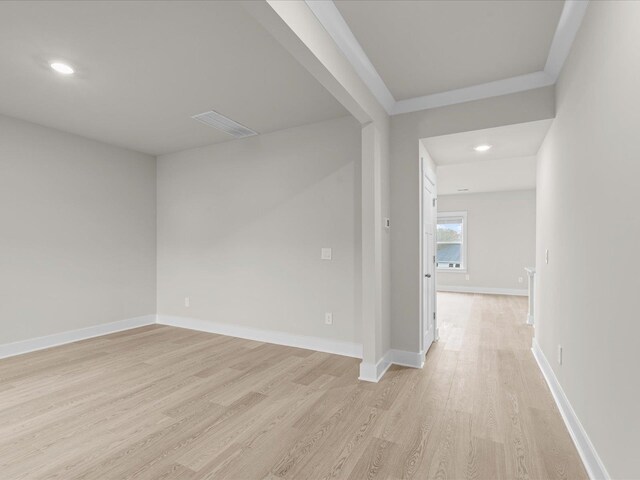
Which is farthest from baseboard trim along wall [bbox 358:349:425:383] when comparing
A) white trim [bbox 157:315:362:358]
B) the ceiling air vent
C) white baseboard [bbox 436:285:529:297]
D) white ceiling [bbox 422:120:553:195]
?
white baseboard [bbox 436:285:529:297]

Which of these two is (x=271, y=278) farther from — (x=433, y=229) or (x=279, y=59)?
(x=279, y=59)

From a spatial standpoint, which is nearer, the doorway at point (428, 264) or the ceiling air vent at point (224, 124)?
the doorway at point (428, 264)

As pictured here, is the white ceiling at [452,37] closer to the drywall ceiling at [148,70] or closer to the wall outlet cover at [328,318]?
the drywall ceiling at [148,70]

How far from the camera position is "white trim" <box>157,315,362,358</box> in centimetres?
358

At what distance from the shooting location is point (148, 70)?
2684 millimetres

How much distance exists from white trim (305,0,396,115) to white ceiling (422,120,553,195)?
2.38ft

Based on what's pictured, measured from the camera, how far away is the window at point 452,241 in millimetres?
8461

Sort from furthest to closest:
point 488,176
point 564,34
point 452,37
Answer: point 488,176, point 452,37, point 564,34

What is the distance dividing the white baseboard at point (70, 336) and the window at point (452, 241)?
22.5 ft

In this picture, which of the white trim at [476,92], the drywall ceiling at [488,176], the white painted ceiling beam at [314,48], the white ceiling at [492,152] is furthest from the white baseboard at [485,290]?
the white painted ceiling beam at [314,48]

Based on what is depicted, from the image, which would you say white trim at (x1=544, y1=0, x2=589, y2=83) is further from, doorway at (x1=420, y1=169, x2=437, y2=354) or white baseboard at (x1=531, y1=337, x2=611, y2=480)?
white baseboard at (x1=531, y1=337, x2=611, y2=480)

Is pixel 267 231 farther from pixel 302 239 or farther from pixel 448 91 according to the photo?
pixel 448 91

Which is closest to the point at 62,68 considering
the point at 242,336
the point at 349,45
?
the point at 349,45

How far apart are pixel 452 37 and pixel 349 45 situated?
714 mm
